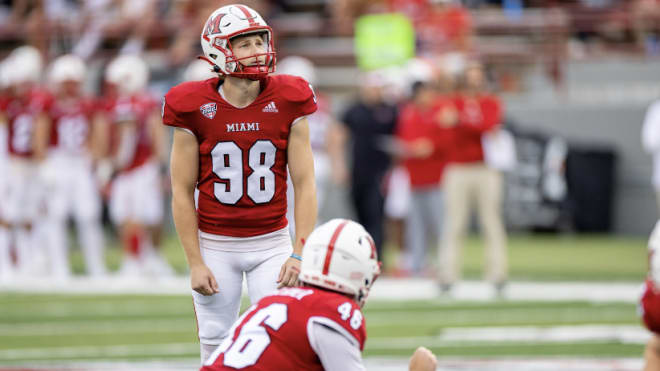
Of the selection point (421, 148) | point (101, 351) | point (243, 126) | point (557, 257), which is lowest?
point (557, 257)

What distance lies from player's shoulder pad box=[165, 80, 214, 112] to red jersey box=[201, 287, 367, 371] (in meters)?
1.22

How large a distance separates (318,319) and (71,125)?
956cm

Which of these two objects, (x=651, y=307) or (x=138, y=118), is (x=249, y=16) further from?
(x=138, y=118)

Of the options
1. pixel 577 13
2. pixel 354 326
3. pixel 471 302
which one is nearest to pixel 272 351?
pixel 354 326

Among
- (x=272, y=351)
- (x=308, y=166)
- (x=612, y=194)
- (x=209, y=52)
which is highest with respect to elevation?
(x=209, y=52)

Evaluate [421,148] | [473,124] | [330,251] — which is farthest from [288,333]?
[421,148]

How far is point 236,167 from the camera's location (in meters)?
4.96

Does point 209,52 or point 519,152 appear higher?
point 209,52

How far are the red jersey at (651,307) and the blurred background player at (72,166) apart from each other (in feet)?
32.4

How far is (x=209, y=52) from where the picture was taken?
4957mm

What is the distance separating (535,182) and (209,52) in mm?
12245

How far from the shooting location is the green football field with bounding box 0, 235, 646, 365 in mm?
7836

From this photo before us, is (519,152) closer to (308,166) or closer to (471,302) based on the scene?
(471,302)

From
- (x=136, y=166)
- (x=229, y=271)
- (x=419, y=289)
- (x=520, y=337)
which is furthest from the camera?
(x=136, y=166)
